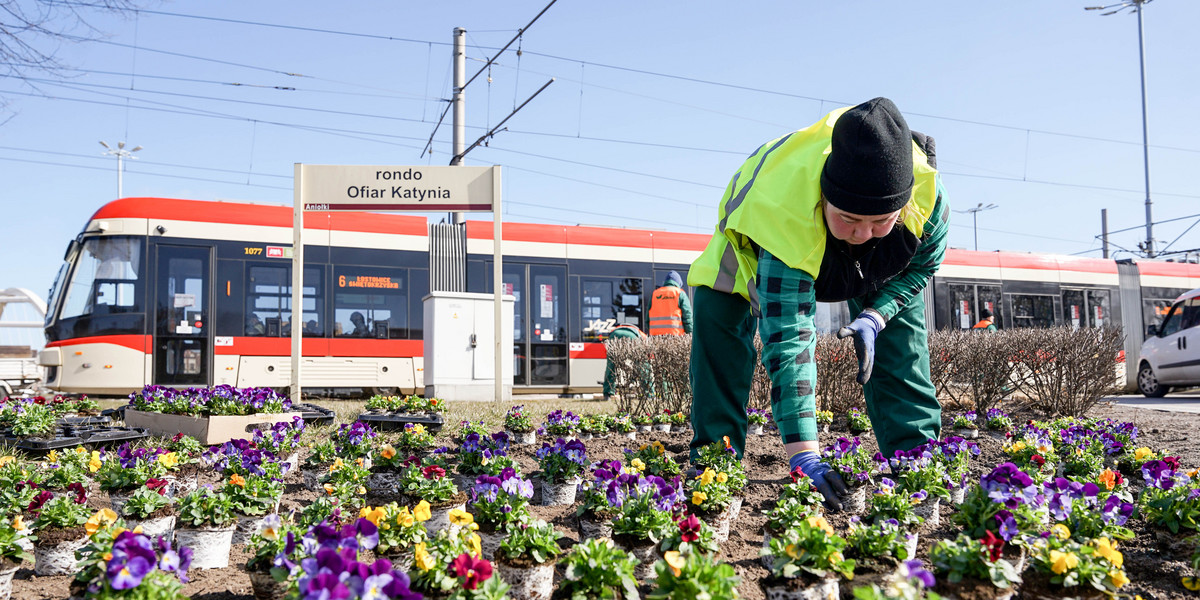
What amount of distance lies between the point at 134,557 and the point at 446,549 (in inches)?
28.8

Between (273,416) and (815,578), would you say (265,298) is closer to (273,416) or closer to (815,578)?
(273,416)

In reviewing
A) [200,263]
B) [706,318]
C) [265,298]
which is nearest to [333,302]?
[265,298]

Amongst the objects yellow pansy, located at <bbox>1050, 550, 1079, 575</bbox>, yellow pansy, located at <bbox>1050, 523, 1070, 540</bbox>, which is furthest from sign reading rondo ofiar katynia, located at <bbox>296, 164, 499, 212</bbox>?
yellow pansy, located at <bbox>1050, 550, 1079, 575</bbox>

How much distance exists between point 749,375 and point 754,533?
2.72 feet

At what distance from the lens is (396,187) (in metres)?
9.75

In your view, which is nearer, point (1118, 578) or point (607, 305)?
point (1118, 578)

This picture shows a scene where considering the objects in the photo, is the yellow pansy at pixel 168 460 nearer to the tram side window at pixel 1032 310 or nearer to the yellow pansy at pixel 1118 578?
the yellow pansy at pixel 1118 578

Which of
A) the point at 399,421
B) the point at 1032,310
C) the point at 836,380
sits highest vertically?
the point at 1032,310

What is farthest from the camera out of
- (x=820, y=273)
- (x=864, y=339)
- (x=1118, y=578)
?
(x=820, y=273)

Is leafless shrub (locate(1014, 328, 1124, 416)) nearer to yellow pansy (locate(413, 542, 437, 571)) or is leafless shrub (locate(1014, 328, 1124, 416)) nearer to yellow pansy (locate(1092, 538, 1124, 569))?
yellow pansy (locate(1092, 538, 1124, 569))

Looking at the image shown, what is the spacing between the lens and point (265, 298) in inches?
451

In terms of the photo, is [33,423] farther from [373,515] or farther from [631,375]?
[631,375]

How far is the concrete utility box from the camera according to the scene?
10836mm

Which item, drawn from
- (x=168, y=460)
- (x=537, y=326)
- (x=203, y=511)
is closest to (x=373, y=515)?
(x=203, y=511)
